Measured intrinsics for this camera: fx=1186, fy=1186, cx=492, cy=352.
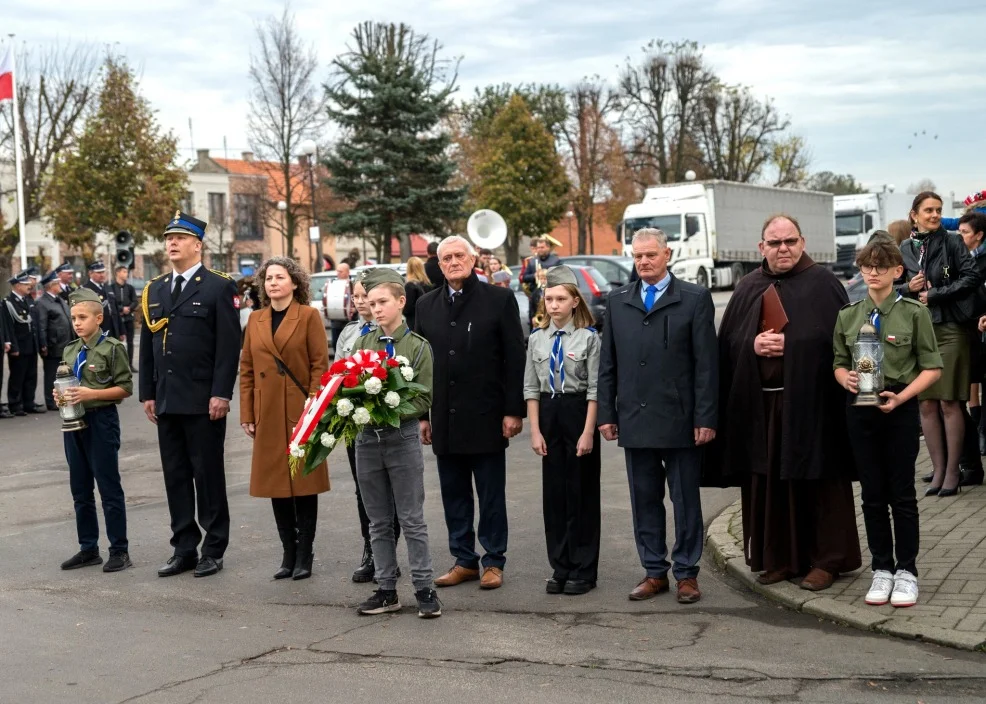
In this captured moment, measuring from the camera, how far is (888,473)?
6.58m

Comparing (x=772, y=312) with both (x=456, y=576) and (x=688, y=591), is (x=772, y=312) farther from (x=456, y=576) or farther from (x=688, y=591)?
(x=456, y=576)

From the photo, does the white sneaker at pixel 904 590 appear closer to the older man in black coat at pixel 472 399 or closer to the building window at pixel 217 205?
the older man in black coat at pixel 472 399

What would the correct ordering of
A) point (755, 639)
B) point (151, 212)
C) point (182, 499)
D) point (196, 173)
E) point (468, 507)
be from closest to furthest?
point (755, 639) → point (468, 507) → point (182, 499) → point (151, 212) → point (196, 173)

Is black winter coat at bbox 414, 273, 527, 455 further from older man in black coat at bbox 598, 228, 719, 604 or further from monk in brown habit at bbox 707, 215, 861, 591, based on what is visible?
monk in brown habit at bbox 707, 215, 861, 591

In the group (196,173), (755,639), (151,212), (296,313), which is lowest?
(755,639)

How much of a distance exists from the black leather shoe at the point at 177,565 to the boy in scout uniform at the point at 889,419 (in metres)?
4.41

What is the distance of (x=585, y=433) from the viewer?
7117 mm

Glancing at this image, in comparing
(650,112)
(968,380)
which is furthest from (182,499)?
(650,112)

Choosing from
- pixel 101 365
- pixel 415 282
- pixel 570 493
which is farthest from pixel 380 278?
pixel 415 282

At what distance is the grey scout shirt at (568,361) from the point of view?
285 inches

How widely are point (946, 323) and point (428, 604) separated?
484 cm

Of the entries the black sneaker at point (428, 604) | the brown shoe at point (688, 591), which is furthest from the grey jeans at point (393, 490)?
the brown shoe at point (688, 591)

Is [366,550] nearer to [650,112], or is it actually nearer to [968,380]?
[968,380]

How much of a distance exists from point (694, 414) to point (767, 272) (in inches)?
38.5
